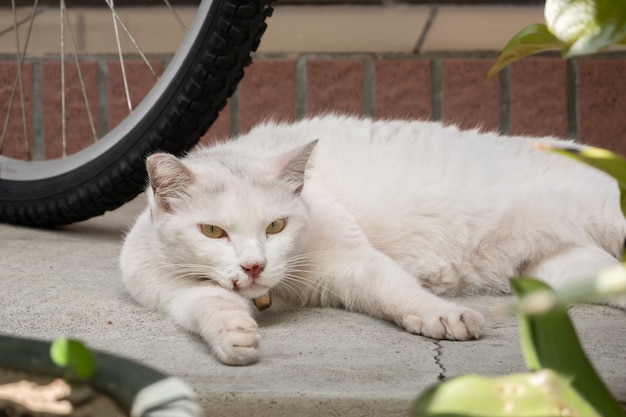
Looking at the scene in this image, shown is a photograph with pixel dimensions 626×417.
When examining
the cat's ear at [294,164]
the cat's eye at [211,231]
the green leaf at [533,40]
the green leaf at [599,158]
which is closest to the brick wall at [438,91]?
the cat's ear at [294,164]

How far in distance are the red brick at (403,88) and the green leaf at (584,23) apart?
1876 mm

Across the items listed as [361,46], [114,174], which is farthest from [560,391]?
[361,46]

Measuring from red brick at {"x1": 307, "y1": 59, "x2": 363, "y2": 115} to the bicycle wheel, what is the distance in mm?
802

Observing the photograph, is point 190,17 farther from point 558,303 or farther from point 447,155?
point 558,303

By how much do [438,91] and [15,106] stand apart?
49.6 inches

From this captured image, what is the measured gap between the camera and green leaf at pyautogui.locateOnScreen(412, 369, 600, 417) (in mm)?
496

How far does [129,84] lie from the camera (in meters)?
2.52

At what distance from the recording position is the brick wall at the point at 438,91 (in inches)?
97.1

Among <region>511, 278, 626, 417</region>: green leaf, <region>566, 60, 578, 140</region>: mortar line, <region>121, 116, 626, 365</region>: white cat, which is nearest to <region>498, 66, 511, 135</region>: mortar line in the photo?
<region>566, 60, 578, 140</region>: mortar line

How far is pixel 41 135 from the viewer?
259cm

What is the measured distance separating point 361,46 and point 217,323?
1.47 m

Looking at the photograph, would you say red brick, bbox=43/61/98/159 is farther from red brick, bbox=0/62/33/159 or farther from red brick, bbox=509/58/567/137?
red brick, bbox=509/58/567/137

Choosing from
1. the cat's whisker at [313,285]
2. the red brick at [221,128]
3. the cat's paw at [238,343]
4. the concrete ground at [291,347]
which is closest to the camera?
the concrete ground at [291,347]

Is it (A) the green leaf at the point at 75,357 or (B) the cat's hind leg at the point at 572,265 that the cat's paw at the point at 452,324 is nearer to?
(B) the cat's hind leg at the point at 572,265
